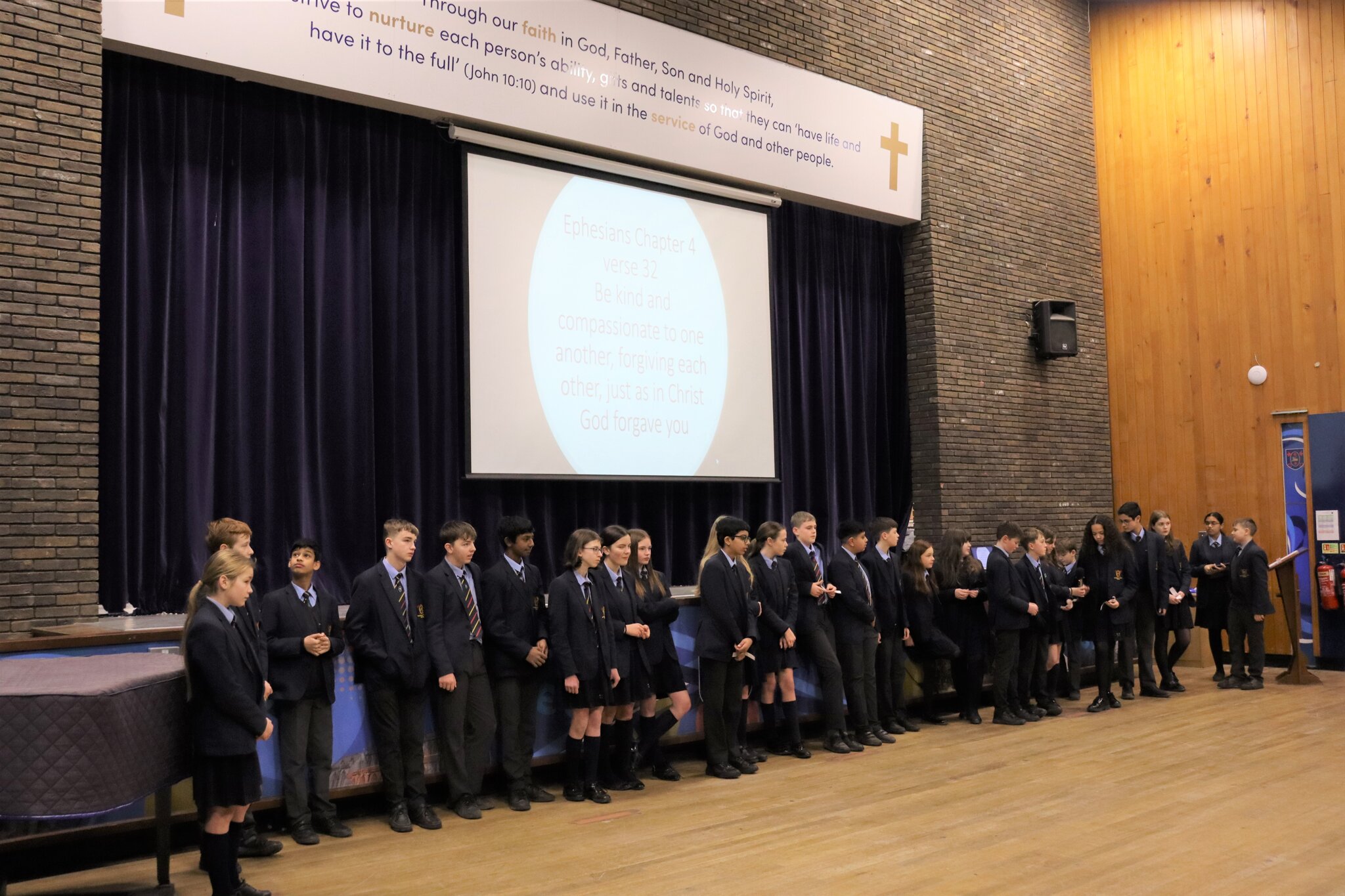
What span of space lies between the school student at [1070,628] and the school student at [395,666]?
17.8 feet

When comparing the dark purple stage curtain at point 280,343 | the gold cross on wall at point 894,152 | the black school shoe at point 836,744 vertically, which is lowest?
the black school shoe at point 836,744

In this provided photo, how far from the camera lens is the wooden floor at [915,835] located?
14.7 ft

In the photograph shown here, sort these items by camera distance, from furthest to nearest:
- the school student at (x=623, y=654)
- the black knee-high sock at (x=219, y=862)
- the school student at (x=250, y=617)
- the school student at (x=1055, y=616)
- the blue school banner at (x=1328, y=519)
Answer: the blue school banner at (x=1328, y=519)
the school student at (x=1055, y=616)
the school student at (x=623, y=654)
the school student at (x=250, y=617)
the black knee-high sock at (x=219, y=862)

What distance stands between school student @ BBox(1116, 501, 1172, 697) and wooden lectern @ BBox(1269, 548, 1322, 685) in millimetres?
1328

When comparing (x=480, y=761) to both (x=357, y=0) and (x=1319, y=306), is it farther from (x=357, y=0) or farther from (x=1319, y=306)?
(x=1319, y=306)

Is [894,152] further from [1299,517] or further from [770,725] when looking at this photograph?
[770,725]

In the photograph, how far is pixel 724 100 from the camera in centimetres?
920

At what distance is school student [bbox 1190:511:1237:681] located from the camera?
10188mm

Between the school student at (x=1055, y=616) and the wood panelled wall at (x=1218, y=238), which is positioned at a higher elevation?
the wood panelled wall at (x=1218, y=238)

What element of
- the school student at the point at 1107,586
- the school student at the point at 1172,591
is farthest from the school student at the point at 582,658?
the school student at the point at 1172,591

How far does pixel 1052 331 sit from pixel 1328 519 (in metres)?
3.12

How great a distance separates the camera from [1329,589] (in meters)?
10.5

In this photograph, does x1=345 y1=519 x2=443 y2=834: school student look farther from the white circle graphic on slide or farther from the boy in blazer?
the boy in blazer

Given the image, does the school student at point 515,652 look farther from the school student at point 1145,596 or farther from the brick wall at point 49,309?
the school student at point 1145,596
